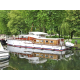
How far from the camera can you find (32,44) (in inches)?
927

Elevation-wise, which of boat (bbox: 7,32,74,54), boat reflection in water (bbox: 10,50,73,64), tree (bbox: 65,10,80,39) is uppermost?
tree (bbox: 65,10,80,39)

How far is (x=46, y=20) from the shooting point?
27.8m

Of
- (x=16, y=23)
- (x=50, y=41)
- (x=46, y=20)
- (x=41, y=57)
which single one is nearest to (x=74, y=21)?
(x=46, y=20)

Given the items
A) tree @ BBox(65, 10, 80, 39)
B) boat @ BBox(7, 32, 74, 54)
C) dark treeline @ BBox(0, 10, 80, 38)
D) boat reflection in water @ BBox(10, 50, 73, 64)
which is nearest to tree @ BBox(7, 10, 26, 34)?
dark treeline @ BBox(0, 10, 80, 38)

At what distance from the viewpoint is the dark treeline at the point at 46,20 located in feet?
81.2

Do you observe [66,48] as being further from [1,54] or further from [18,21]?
[18,21]

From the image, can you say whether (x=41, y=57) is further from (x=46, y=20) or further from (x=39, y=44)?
(x=46, y=20)

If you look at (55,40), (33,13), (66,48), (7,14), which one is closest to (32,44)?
(55,40)

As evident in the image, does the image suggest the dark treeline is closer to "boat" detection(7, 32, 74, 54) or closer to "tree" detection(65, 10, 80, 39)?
"tree" detection(65, 10, 80, 39)

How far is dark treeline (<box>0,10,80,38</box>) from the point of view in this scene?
24.8m

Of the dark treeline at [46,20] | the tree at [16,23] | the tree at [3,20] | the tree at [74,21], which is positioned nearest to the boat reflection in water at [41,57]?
the dark treeline at [46,20]

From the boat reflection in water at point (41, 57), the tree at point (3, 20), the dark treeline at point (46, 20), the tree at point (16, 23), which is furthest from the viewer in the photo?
the tree at point (3, 20)

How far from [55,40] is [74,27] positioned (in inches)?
256

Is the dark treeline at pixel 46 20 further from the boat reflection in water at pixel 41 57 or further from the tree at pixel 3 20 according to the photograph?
the boat reflection in water at pixel 41 57
